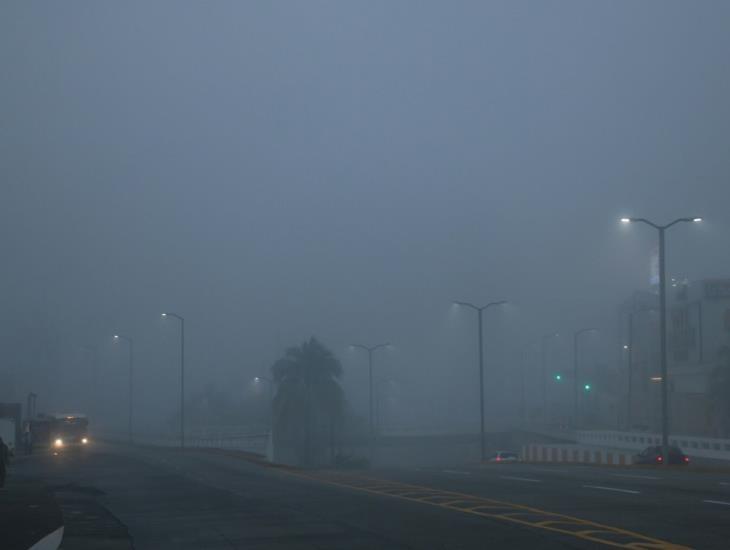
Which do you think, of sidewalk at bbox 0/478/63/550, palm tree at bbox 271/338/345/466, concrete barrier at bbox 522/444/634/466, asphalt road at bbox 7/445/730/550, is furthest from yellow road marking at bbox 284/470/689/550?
palm tree at bbox 271/338/345/466

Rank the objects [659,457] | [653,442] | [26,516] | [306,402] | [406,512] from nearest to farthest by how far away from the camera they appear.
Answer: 1. [406,512]
2. [26,516]
3. [659,457]
4. [653,442]
5. [306,402]

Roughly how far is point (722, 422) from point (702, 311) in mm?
12480

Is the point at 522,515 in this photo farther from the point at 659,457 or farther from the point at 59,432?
the point at 59,432

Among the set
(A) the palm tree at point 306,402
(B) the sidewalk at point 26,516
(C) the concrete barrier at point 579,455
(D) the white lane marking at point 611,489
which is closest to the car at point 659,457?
(C) the concrete barrier at point 579,455

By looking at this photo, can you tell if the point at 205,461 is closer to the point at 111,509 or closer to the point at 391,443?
the point at 111,509

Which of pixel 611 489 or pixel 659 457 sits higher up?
pixel 611 489

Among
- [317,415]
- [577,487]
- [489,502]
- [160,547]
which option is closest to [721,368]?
[317,415]

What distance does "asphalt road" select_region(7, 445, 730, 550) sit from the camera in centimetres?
1492

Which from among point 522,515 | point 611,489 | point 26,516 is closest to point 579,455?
point 611,489

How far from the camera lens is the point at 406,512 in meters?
19.1

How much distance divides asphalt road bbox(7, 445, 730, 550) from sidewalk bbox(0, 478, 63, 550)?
443 millimetres

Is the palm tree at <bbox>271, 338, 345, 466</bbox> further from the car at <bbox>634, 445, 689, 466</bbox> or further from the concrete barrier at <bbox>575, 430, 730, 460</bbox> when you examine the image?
the car at <bbox>634, 445, 689, 466</bbox>

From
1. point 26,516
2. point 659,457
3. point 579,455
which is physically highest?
point 26,516

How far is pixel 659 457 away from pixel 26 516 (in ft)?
105
